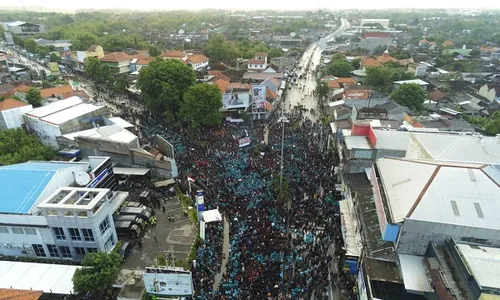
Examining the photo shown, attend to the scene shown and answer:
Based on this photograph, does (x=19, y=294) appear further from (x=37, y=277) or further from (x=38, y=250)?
(x=38, y=250)

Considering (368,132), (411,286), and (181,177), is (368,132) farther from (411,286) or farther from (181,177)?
(181,177)

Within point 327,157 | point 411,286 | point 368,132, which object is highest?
point 368,132

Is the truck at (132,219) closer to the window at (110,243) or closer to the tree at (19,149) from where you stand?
the window at (110,243)

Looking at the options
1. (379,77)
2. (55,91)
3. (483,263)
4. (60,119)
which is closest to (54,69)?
(55,91)

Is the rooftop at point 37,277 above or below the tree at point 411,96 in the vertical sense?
below

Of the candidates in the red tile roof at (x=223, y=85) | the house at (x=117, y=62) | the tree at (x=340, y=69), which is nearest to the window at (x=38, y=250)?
the red tile roof at (x=223, y=85)

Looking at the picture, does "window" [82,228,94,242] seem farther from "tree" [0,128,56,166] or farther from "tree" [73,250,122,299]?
"tree" [0,128,56,166]

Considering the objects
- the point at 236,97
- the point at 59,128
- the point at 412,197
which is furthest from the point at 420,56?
the point at 59,128
